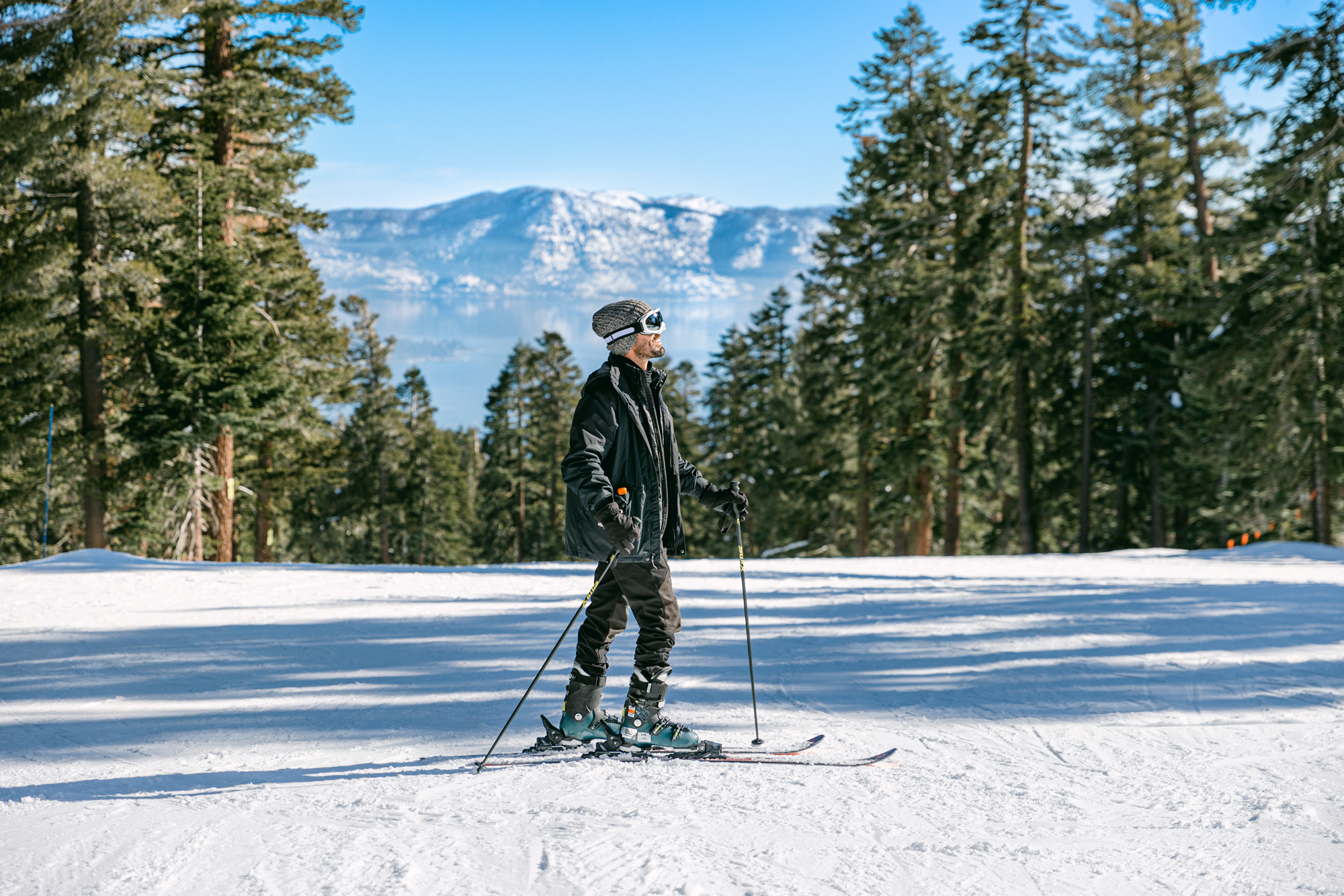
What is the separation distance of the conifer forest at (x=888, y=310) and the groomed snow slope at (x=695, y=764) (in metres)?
5.55

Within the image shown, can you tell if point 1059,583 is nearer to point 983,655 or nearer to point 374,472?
point 983,655

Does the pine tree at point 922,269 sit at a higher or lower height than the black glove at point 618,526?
higher

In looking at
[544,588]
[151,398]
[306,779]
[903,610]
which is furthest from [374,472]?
[306,779]

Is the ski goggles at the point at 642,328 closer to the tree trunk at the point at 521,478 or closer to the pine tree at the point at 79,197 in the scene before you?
the pine tree at the point at 79,197

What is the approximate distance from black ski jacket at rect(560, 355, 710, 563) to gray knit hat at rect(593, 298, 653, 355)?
0.21ft

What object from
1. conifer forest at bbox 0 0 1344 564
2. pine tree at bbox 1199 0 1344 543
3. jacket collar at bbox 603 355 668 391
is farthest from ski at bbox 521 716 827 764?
pine tree at bbox 1199 0 1344 543

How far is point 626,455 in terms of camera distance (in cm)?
394

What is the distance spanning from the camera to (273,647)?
20.5ft

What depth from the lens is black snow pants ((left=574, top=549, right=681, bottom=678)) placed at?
13.1ft

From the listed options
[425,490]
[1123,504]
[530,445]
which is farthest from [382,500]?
[1123,504]

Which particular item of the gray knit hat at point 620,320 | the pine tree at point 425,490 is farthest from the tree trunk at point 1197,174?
the pine tree at point 425,490

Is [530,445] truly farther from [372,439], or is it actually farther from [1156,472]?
[1156,472]

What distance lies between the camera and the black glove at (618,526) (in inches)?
144

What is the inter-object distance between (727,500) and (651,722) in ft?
3.67
